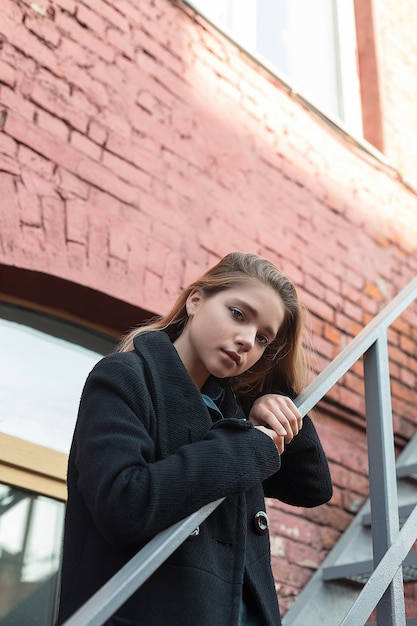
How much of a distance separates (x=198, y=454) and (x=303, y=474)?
418 millimetres

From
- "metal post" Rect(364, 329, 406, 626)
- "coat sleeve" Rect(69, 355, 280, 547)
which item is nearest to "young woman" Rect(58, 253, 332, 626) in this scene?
"coat sleeve" Rect(69, 355, 280, 547)

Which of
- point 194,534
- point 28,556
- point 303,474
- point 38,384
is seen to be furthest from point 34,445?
point 194,534

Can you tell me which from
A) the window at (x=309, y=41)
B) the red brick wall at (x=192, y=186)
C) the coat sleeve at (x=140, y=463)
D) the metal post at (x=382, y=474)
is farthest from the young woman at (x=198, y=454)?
the window at (x=309, y=41)

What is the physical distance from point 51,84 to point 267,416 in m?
1.78

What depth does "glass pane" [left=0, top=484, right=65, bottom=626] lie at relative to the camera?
2336 millimetres

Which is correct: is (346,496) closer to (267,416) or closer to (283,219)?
(283,219)

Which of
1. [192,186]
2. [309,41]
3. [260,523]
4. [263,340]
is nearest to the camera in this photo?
[260,523]

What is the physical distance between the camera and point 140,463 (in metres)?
1.31

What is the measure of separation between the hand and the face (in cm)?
9

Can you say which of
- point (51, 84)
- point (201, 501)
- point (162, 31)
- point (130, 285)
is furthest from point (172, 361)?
point (162, 31)

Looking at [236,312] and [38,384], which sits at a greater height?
[236,312]

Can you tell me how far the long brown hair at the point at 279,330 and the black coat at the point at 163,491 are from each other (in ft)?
0.71

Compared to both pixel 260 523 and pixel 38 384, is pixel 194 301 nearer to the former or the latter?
pixel 260 523

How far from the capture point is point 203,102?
3471 mm
